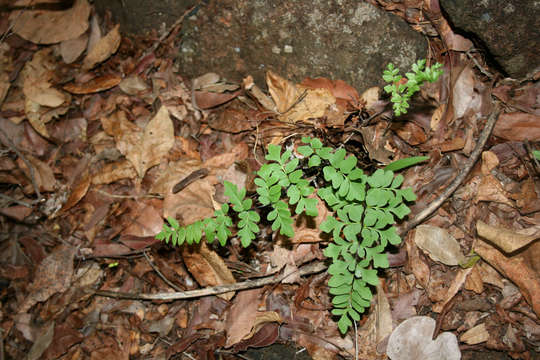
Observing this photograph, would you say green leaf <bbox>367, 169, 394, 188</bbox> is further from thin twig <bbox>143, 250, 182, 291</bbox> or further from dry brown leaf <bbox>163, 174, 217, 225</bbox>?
thin twig <bbox>143, 250, 182, 291</bbox>

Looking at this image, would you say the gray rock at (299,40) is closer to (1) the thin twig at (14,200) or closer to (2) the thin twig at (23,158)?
(2) the thin twig at (23,158)

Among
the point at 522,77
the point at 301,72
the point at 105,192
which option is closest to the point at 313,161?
the point at 301,72

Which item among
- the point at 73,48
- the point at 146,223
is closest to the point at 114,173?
the point at 146,223

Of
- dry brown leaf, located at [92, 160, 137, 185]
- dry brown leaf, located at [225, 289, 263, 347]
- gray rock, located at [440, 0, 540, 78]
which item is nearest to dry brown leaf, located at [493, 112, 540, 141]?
gray rock, located at [440, 0, 540, 78]

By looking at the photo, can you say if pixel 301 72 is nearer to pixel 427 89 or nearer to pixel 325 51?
pixel 325 51

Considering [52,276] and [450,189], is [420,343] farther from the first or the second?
[52,276]

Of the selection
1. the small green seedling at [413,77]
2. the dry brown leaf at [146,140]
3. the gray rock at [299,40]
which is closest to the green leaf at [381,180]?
the small green seedling at [413,77]
